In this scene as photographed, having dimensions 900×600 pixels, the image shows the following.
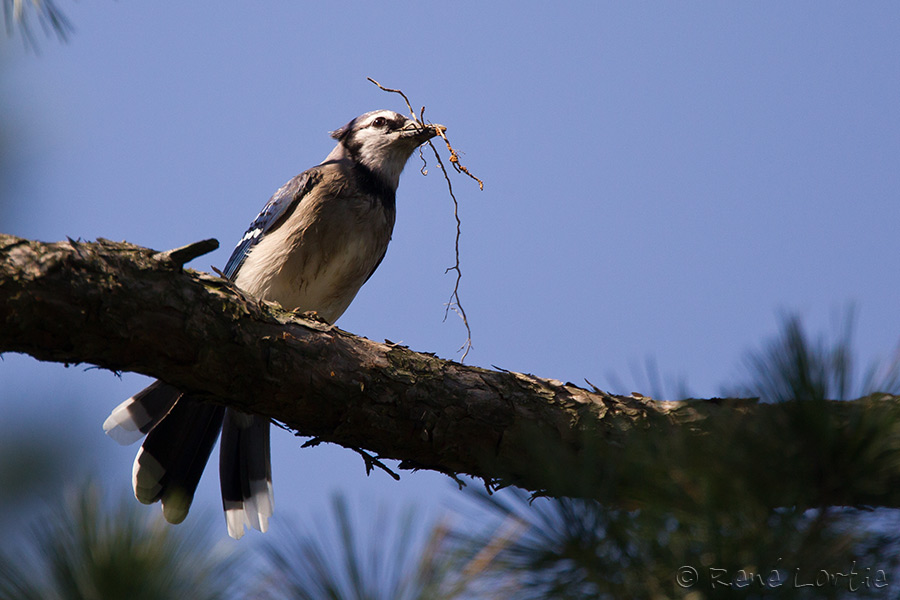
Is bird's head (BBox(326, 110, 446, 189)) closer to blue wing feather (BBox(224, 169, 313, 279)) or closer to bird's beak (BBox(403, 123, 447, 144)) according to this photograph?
bird's beak (BBox(403, 123, 447, 144))

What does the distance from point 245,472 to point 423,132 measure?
7.62 ft

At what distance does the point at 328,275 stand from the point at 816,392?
341cm

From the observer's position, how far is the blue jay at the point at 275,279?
3482mm

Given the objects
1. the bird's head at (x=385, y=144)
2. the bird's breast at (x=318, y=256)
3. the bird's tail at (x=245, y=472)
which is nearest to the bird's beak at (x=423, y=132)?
the bird's head at (x=385, y=144)

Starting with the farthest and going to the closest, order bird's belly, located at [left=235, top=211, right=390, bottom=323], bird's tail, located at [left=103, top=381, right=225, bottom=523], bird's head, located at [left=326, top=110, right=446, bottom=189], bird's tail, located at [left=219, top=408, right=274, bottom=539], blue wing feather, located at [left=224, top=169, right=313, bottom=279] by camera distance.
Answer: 1. bird's head, located at [left=326, top=110, right=446, bottom=189]
2. blue wing feather, located at [left=224, top=169, right=313, bottom=279]
3. bird's belly, located at [left=235, top=211, right=390, bottom=323]
4. bird's tail, located at [left=219, top=408, right=274, bottom=539]
5. bird's tail, located at [left=103, top=381, right=225, bottom=523]

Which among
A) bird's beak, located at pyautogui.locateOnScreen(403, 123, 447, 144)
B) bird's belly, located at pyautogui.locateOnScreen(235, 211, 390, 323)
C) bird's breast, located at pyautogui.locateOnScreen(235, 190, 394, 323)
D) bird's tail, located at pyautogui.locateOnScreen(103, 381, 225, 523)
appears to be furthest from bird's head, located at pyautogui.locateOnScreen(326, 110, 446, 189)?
bird's tail, located at pyautogui.locateOnScreen(103, 381, 225, 523)

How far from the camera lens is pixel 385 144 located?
17.0ft

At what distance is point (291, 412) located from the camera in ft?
8.58

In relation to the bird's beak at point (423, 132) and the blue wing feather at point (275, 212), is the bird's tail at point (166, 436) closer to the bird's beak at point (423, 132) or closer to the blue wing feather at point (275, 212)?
the blue wing feather at point (275, 212)

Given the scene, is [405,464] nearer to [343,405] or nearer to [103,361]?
[343,405]

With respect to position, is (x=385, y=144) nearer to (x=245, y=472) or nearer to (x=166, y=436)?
(x=245, y=472)

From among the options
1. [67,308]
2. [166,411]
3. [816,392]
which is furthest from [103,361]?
[816,392]

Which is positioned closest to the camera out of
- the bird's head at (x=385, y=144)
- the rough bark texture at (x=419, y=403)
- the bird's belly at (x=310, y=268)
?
the rough bark texture at (x=419, y=403)

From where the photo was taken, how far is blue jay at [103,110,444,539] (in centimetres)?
348
